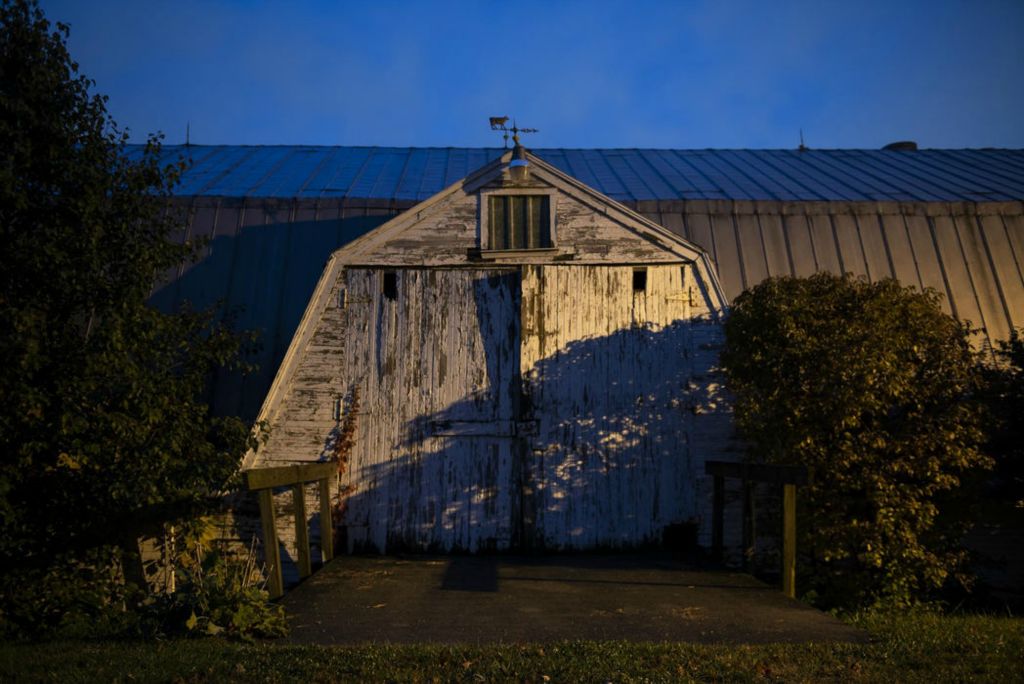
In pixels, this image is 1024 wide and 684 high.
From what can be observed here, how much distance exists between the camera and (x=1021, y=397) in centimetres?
999

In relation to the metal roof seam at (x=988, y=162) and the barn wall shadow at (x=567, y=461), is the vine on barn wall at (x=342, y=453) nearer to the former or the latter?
the barn wall shadow at (x=567, y=461)

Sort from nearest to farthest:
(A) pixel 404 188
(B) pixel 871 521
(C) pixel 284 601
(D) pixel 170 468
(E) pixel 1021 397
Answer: (C) pixel 284 601 → (D) pixel 170 468 → (B) pixel 871 521 → (E) pixel 1021 397 → (A) pixel 404 188

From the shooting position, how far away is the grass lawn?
564cm

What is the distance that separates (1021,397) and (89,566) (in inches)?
463

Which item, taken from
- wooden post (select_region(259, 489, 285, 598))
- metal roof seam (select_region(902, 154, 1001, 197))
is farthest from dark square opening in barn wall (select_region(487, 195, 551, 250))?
metal roof seam (select_region(902, 154, 1001, 197))

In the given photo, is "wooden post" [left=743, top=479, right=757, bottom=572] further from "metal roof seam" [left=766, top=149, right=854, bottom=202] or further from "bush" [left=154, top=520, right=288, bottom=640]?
"metal roof seam" [left=766, top=149, right=854, bottom=202]

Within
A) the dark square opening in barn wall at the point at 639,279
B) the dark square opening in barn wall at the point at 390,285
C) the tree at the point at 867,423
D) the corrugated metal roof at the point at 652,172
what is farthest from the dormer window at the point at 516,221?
the tree at the point at 867,423

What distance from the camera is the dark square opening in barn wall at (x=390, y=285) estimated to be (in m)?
11.6

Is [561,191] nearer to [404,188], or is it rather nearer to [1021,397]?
[404,188]

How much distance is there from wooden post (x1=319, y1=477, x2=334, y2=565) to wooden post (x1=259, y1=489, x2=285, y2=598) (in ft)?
6.23

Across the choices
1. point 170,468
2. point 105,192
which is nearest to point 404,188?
point 105,192

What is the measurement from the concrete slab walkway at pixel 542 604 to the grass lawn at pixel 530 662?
37 cm

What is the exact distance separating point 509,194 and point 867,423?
5905 mm

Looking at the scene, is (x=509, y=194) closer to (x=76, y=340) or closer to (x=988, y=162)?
(x=76, y=340)
